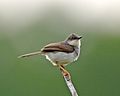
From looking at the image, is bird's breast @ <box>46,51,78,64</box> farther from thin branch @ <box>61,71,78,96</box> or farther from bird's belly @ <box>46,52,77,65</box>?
thin branch @ <box>61,71,78,96</box>

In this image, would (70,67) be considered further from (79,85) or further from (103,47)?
(103,47)

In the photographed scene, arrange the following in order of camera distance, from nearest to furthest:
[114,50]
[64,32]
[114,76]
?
[114,76], [114,50], [64,32]

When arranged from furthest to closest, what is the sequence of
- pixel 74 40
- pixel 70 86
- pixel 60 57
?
pixel 74 40, pixel 60 57, pixel 70 86

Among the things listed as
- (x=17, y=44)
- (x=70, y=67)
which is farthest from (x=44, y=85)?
(x=17, y=44)

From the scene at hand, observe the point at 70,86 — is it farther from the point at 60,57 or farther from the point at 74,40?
the point at 74,40

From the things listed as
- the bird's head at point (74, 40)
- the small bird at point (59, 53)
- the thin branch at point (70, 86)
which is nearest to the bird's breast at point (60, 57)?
the small bird at point (59, 53)

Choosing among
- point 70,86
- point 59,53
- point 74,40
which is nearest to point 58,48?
point 59,53

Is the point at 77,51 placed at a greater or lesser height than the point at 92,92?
greater
